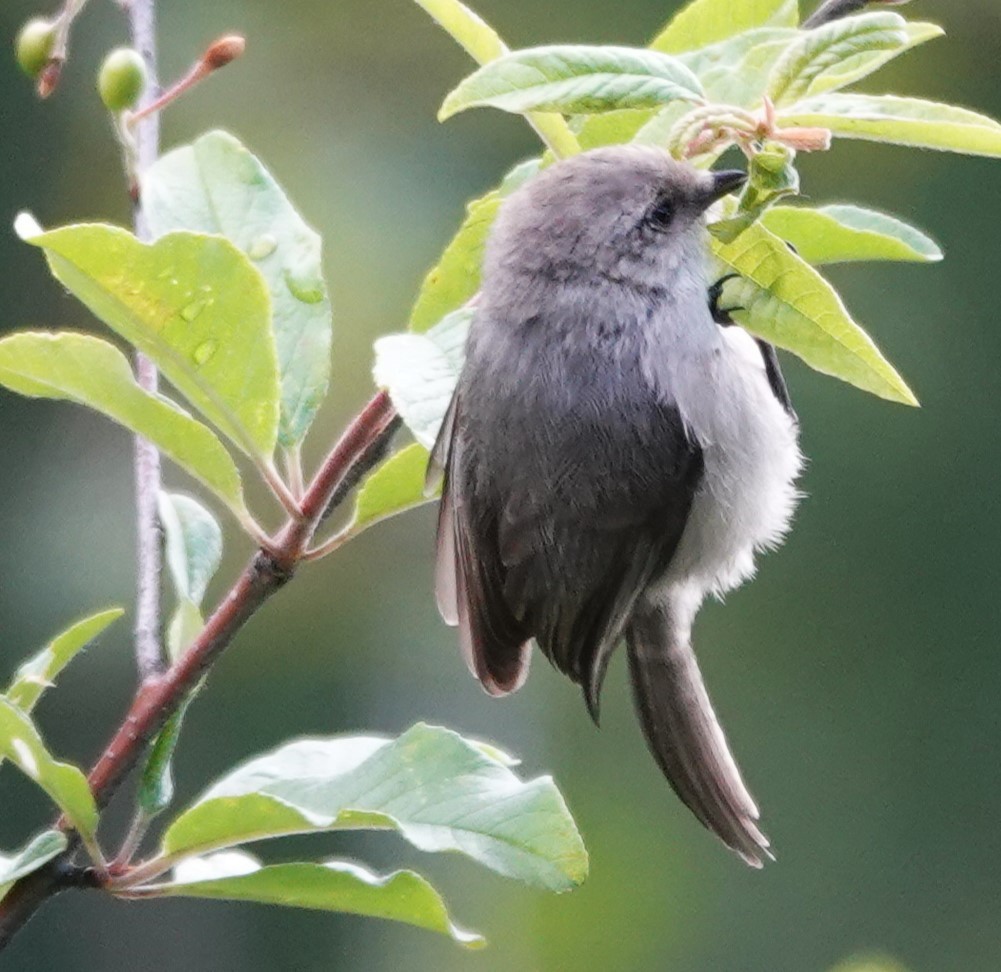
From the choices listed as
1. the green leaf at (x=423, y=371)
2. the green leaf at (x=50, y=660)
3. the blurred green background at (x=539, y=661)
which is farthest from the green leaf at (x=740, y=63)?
the blurred green background at (x=539, y=661)

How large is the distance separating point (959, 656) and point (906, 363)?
1085mm

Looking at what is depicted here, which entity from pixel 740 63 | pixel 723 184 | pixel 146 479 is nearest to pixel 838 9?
pixel 740 63

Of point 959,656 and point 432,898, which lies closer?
point 432,898

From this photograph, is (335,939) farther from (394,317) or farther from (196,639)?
(196,639)

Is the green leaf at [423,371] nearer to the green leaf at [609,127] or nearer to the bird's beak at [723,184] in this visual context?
the green leaf at [609,127]

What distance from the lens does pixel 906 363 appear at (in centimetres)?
533

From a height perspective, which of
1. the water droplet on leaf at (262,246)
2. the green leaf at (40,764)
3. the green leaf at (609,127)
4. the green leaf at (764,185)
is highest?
the green leaf at (609,127)

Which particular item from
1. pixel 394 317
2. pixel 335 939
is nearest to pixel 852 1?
pixel 394 317

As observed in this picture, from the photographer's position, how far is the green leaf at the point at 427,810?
127cm

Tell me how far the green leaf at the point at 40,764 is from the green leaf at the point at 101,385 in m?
0.22

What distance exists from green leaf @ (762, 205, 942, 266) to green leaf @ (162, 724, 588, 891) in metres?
0.45

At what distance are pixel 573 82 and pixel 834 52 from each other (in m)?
0.17

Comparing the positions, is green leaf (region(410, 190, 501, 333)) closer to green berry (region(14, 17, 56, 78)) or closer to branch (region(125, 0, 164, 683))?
branch (region(125, 0, 164, 683))

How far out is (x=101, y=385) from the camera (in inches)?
51.1
